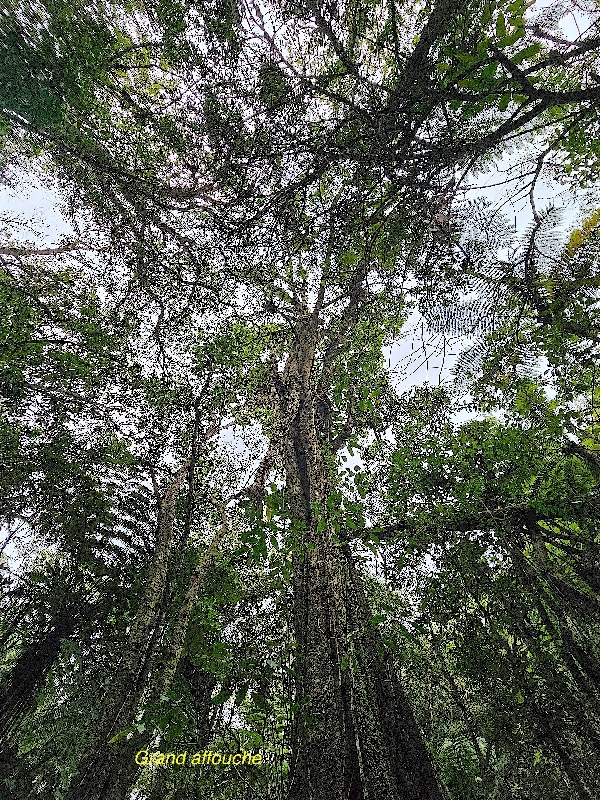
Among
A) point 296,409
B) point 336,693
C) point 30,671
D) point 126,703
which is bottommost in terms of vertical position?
point 336,693

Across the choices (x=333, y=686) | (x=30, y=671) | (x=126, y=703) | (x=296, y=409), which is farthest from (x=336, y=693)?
(x=30, y=671)

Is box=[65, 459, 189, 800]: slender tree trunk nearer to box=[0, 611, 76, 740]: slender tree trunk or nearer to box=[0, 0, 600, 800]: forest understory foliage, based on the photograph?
box=[0, 0, 600, 800]: forest understory foliage

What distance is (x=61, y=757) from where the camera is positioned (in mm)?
5805

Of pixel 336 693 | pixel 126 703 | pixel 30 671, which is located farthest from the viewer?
pixel 30 671

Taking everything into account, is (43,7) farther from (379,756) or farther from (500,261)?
(379,756)

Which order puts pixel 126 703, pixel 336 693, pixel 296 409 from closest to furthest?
pixel 336 693 < pixel 126 703 < pixel 296 409

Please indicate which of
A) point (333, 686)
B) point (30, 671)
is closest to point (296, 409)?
point (333, 686)

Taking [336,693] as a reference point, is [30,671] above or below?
above

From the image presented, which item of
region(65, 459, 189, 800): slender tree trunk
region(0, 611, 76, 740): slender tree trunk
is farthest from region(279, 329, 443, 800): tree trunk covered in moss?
region(0, 611, 76, 740): slender tree trunk

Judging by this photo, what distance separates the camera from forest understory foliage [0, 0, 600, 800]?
266 cm

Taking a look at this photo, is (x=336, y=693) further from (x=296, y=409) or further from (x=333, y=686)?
(x=296, y=409)

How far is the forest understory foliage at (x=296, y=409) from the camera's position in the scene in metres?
2.66

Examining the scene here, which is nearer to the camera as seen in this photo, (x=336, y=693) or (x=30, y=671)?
(x=336, y=693)

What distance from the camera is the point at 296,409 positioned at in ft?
16.4
